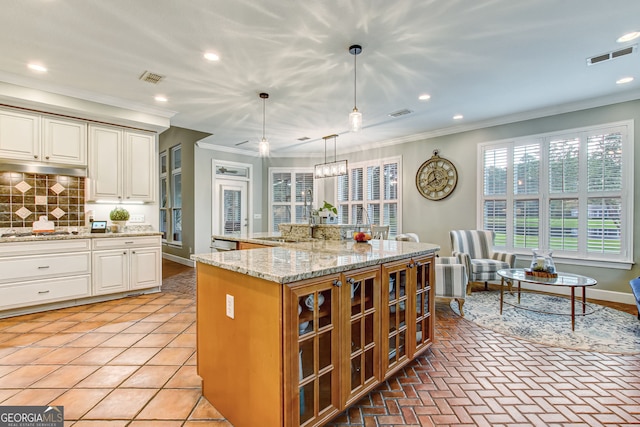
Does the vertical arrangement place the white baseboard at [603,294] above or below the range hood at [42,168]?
below

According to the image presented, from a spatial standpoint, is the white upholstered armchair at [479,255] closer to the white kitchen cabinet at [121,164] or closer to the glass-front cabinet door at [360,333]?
the glass-front cabinet door at [360,333]

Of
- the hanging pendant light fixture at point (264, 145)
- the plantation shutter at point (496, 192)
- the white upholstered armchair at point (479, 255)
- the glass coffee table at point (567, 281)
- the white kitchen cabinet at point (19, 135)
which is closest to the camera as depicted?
the glass coffee table at point (567, 281)

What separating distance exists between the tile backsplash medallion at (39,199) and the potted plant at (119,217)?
390 millimetres

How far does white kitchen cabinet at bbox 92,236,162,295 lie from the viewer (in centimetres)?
385

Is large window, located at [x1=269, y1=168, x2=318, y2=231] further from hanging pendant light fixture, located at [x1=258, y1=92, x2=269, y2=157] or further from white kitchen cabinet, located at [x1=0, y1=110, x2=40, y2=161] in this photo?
white kitchen cabinet, located at [x1=0, y1=110, x2=40, y2=161]

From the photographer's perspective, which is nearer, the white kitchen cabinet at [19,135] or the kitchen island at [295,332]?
the kitchen island at [295,332]

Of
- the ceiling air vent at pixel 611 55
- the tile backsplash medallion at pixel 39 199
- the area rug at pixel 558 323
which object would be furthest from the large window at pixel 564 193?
the tile backsplash medallion at pixel 39 199

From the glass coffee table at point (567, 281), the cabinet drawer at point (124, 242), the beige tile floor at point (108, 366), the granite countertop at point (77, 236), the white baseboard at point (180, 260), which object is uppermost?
the granite countertop at point (77, 236)

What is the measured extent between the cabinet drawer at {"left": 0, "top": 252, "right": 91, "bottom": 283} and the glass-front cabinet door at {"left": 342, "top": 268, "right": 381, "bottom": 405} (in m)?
3.72

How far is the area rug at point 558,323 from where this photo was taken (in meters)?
2.73

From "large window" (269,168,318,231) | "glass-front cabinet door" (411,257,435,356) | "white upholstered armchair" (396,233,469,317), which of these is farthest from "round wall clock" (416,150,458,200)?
"glass-front cabinet door" (411,257,435,356)

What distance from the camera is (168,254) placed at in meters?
7.48

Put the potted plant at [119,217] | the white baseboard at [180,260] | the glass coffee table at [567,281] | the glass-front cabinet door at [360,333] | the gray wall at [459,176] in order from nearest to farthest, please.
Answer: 1. the glass-front cabinet door at [360,333]
2. the glass coffee table at [567,281]
3. the gray wall at [459,176]
4. the potted plant at [119,217]
5. the white baseboard at [180,260]

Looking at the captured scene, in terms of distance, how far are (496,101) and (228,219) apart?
5639mm
